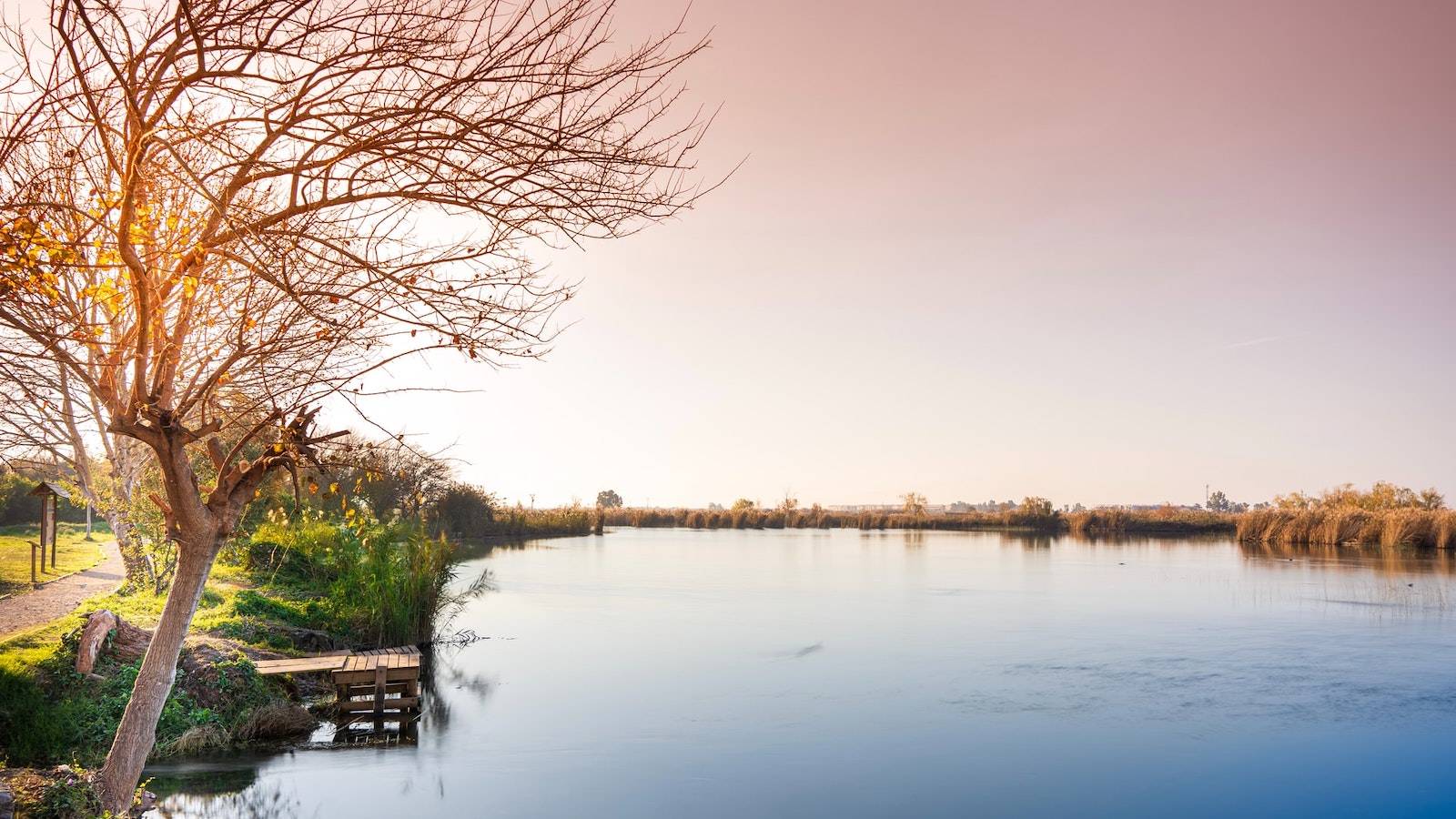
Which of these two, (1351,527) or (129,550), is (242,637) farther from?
(1351,527)

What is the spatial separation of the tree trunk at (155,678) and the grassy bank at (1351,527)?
3654 centimetres

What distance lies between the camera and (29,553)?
17.3 meters

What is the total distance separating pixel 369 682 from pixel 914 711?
5.47 m

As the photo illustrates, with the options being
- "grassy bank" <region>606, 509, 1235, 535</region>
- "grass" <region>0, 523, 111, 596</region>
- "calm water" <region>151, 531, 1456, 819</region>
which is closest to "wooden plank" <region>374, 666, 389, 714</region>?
"calm water" <region>151, 531, 1456, 819</region>

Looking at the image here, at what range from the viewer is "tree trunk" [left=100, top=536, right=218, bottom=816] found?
4223 mm

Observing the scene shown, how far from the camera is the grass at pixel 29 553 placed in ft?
43.9

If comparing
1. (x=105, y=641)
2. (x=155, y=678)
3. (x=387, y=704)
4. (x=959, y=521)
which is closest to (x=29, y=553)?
(x=387, y=704)

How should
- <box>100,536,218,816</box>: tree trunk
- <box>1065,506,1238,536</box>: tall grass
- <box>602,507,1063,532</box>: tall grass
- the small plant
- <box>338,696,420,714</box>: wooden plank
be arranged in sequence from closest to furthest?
<box>100,536,218,816</box>: tree trunk
the small plant
<box>338,696,420,714</box>: wooden plank
<box>1065,506,1238,536</box>: tall grass
<box>602,507,1063,532</box>: tall grass

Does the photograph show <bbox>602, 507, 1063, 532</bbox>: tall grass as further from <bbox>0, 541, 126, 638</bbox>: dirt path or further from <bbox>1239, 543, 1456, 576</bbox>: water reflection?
<bbox>0, 541, 126, 638</bbox>: dirt path

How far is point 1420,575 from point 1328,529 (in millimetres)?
12726

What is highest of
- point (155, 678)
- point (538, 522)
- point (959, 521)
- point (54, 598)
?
point (155, 678)

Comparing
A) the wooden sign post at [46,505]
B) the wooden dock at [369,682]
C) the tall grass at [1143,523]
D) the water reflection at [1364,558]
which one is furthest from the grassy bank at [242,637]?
the tall grass at [1143,523]

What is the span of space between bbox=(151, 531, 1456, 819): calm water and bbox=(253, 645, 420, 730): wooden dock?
410 millimetres

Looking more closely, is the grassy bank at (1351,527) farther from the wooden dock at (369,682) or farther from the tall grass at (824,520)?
the wooden dock at (369,682)
